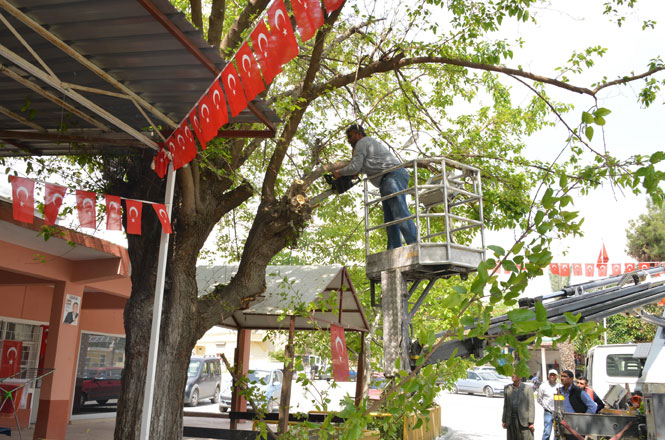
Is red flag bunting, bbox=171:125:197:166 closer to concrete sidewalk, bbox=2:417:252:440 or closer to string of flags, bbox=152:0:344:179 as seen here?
string of flags, bbox=152:0:344:179

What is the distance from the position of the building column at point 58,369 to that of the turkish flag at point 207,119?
8.32 metres

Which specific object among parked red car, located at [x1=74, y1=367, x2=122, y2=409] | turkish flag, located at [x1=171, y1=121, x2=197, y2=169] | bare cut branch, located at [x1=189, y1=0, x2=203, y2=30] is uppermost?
bare cut branch, located at [x1=189, y1=0, x2=203, y2=30]

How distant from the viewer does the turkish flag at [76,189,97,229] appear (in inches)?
228

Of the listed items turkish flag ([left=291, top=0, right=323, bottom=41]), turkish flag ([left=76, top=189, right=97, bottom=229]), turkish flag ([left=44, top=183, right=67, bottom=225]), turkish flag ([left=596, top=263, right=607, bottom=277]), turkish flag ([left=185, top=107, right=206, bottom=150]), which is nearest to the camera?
turkish flag ([left=291, top=0, right=323, bottom=41])

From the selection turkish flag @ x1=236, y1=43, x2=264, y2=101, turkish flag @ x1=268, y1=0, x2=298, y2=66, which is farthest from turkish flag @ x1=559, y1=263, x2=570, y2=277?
turkish flag @ x1=268, y1=0, x2=298, y2=66

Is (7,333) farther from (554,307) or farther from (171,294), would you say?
(554,307)

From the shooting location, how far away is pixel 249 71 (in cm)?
429

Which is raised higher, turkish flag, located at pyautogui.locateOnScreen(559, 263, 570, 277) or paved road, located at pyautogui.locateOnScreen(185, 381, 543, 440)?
turkish flag, located at pyautogui.locateOnScreen(559, 263, 570, 277)

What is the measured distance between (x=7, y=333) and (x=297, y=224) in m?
9.74

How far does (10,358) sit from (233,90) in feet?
39.3

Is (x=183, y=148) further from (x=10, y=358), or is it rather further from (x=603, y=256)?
(x=603, y=256)

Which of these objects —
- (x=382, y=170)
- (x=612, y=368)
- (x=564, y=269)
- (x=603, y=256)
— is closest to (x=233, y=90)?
(x=382, y=170)

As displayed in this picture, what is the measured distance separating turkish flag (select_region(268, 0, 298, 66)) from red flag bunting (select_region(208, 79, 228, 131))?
1.20m

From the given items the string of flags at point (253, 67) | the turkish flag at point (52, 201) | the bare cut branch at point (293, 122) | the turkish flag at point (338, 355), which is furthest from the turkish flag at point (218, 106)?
the turkish flag at point (338, 355)
